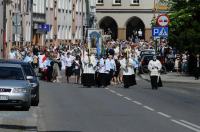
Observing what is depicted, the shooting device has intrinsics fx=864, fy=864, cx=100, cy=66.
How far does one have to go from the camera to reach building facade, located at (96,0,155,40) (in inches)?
4991

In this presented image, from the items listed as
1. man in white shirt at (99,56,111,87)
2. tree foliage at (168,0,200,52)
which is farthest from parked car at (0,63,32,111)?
tree foliage at (168,0,200,52)

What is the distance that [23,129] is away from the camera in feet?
60.3

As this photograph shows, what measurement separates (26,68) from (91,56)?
14980mm

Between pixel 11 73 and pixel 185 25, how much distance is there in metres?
30.7

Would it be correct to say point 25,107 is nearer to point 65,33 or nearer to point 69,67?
point 69,67

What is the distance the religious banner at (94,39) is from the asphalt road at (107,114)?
20780mm

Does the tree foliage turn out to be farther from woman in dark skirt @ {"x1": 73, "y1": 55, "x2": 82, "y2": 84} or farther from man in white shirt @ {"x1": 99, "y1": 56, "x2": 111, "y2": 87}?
man in white shirt @ {"x1": 99, "y1": 56, "x2": 111, "y2": 87}

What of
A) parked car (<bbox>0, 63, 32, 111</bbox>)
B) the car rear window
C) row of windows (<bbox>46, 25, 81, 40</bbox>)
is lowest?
parked car (<bbox>0, 63, 32, 111</bbox>)

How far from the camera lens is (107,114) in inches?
934

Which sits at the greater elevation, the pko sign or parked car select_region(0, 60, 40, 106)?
the pko sign

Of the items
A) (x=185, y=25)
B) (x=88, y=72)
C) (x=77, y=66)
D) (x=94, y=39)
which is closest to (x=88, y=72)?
(x=88, y=72)

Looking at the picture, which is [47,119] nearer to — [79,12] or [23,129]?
[23,129]

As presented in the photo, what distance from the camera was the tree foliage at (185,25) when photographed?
52938mm

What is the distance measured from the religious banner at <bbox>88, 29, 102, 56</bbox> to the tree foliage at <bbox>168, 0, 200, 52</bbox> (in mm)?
4573
